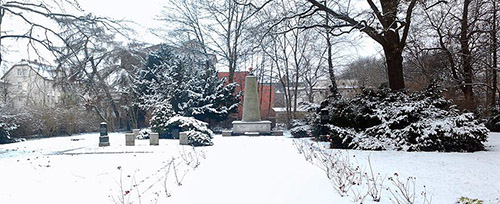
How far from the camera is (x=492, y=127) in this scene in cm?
1598

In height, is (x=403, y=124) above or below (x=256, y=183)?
above

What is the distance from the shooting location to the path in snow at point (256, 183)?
5.13m

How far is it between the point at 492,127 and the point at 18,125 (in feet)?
77.8

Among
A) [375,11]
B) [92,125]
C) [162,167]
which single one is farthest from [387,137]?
[92,125]

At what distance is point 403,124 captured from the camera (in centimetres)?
1016

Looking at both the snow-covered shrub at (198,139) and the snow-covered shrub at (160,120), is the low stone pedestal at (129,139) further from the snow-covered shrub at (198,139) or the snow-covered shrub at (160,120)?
the snow-covered shrub at (160,120)

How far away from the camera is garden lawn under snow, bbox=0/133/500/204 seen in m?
5.18

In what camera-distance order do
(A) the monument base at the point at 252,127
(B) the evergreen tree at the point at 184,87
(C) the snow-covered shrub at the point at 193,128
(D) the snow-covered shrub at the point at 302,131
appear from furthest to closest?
(B) the evergreen tree at the point at 184,87
(A) the monument base at the point at 252,127
(D) the snow-covered shrub at the point at 302,131
(C) the snow-covered shrub at the point at 193,128

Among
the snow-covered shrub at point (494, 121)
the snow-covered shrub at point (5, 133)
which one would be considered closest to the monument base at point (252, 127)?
the snow-covered shrub at point (494, 121)

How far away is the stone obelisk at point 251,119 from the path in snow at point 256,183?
1178 cm

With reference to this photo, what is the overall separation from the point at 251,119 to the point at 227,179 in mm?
14900

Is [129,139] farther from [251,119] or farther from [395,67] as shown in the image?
[395,67]

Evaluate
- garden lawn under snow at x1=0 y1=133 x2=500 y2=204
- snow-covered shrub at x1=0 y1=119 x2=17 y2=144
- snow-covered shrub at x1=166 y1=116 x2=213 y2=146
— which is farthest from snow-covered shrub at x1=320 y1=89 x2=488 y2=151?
snow-covered shrub at x1=0 y1=119 x2=17 y2=144

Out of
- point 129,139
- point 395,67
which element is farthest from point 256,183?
point 129,139
